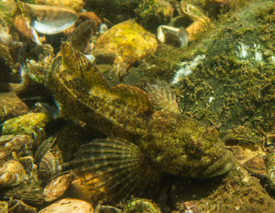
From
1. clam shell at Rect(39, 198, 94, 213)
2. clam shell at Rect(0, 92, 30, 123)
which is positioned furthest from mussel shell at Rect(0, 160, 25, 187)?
clam shell at Rect(0, 92, 30, 123)

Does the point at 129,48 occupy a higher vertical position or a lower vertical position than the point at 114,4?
lower

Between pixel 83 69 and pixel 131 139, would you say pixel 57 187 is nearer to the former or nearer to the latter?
pixel 131 139

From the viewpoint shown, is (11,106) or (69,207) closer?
(69,207)

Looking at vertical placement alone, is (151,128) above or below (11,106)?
above

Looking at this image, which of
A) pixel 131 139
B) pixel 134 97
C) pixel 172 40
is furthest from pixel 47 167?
pixel 172 40

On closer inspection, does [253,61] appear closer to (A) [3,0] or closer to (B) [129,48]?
(B) [129,48]

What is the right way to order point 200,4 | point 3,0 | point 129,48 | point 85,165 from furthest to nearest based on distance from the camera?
1. point 200,4
2. point 129,48
3. point 3,0
4. point 85,165

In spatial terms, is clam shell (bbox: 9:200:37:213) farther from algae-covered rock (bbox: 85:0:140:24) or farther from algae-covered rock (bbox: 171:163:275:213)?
algae-covered rock (bbox: 85:0:140:24)

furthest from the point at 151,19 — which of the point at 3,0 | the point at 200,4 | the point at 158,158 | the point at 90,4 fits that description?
the point at 158,158
